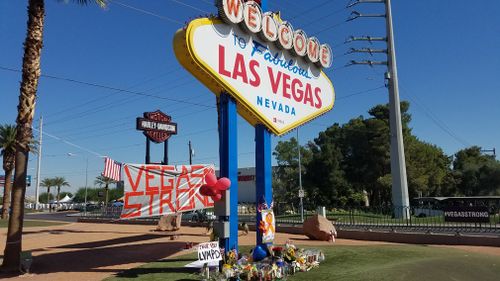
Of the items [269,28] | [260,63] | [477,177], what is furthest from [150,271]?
[477,177]

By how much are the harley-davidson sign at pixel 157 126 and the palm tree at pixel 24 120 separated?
20.1m

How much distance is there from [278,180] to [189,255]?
44.1 metres

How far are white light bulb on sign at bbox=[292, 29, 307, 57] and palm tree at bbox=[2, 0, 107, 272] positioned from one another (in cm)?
762

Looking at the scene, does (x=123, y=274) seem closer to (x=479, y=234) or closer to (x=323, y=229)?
(x=323, y=229)

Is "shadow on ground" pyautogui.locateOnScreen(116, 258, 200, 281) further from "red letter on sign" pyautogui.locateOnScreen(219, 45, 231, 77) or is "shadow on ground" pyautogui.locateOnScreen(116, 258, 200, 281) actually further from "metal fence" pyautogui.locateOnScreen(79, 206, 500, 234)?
"metal fence" pyautogui.locateOnScreen(79, 206, 500, 234)

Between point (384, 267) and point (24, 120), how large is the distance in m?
10.6

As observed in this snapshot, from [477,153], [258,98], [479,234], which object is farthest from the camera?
[477,153]

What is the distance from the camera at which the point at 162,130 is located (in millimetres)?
35000

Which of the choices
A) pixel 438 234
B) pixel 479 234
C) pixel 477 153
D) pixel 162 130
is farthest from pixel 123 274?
pixel 477 153

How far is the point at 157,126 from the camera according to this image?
34.8 metres

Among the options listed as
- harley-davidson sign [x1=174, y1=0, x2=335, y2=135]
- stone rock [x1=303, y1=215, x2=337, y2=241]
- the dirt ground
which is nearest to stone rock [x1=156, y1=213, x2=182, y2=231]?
the dirt ground

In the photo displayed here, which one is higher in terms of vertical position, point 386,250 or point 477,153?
point 477,153

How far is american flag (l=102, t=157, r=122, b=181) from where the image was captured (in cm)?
1980

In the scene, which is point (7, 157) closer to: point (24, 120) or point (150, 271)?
point (24, 120)
